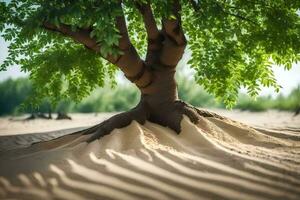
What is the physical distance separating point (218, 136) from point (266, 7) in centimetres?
229

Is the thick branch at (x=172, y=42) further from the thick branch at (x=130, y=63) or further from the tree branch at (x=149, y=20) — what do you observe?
the thick branch at (x=130, y=63)

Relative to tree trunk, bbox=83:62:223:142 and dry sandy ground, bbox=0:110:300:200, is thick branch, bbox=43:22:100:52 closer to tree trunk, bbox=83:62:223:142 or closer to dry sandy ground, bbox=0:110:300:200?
tree trunk, bbox=83:62:223:142

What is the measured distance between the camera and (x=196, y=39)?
6715 mm

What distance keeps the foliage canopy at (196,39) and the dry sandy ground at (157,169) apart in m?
1.23

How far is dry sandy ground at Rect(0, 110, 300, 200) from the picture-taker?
2988 millimetres

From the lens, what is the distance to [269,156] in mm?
3904

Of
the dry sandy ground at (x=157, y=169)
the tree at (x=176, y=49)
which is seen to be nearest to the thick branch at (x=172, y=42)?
the tree at (x=176, y=49)

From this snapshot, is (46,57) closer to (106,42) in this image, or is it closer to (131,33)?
(131,33)

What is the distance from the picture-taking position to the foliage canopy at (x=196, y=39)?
389 centimetres

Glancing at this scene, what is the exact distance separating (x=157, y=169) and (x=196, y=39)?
150 inches

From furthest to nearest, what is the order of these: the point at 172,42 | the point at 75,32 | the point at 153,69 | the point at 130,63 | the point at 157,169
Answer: the point at 153,69, the point at 172,42, the point at 130,63, the point at 75,32, the point at 157,169

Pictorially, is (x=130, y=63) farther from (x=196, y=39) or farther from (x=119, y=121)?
(x=196, y=39)

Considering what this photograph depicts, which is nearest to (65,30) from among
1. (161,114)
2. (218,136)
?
(161,114)

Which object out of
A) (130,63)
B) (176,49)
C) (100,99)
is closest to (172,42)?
(176,49)
